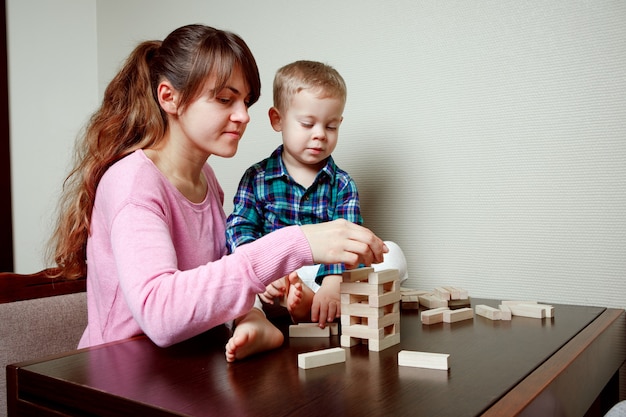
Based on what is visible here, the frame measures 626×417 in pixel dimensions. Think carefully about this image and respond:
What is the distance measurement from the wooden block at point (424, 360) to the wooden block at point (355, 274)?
140mm

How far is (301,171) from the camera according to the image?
54.1 inches

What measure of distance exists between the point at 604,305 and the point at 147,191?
3.23ft

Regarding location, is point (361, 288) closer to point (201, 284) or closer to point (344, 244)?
point (344, 244)

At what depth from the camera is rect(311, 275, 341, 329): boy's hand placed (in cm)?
93

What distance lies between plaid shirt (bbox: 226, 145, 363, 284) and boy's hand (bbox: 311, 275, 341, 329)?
1.19ft

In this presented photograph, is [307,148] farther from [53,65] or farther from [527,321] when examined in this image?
[53,65]

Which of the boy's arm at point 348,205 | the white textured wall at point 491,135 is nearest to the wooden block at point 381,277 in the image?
the boy's arm at point 348,205

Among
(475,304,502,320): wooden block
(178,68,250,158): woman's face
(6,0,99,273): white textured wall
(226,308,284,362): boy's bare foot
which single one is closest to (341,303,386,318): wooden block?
(226,308,284,362): boy's bare foot

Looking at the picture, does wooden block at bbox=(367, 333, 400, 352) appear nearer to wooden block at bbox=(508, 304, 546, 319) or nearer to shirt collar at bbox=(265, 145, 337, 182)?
wooden block at bbox=(508, 304, 546, 319)

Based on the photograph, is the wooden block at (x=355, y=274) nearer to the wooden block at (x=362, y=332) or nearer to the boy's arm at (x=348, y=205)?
the wooden block at (x=362, y=332)

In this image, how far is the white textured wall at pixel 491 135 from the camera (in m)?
1.23

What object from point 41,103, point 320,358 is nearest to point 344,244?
point 320,358

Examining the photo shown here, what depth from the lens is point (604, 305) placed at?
1.24 metres

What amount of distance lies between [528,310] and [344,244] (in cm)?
44
